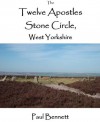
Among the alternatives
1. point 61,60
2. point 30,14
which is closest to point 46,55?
point 61,60

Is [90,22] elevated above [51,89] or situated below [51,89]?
above
